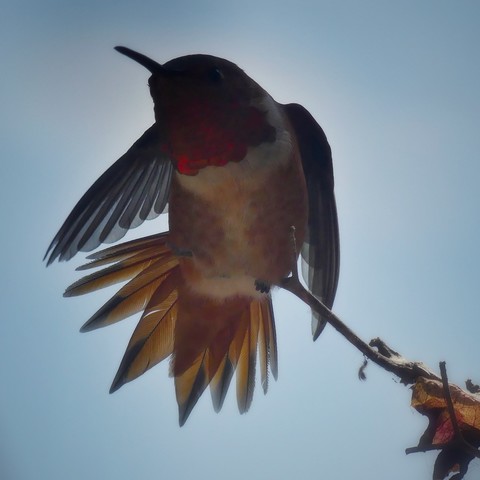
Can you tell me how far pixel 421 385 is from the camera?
3.75 feet

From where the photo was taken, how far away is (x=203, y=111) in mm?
2014

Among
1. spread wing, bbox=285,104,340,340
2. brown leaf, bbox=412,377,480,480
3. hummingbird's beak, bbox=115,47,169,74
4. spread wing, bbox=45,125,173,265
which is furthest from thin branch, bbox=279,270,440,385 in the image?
spread wing, bbox=45,125,173,265

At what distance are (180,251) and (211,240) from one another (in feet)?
0.57

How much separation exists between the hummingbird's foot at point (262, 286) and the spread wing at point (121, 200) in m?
0.64

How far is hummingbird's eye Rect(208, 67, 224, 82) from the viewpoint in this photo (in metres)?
2.08

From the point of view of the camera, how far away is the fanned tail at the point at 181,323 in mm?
2225

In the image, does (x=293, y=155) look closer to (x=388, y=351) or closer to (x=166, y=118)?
(x=166, y=118)

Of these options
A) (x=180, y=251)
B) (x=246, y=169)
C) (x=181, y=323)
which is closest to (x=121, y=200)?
(x=180, y=251)

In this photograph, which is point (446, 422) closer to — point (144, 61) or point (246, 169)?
point (246, 169)

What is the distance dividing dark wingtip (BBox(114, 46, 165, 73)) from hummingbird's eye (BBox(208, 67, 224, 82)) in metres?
0.18

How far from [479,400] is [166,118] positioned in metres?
1.32

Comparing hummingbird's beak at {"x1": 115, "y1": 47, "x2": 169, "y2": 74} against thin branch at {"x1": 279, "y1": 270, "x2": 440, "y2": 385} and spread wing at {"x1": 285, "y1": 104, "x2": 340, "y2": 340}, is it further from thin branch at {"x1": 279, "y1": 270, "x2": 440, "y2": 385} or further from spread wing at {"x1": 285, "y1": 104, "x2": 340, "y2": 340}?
thin branch at {"x1": 279, "y1": 270, "x2": 440, "y2": 385}

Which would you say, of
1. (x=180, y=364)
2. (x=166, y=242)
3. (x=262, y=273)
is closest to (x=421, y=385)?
(x=262, y=273)

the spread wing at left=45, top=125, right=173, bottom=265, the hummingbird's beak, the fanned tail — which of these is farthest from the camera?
the spread wing at left=45, top=125, right=173, bottom=265
